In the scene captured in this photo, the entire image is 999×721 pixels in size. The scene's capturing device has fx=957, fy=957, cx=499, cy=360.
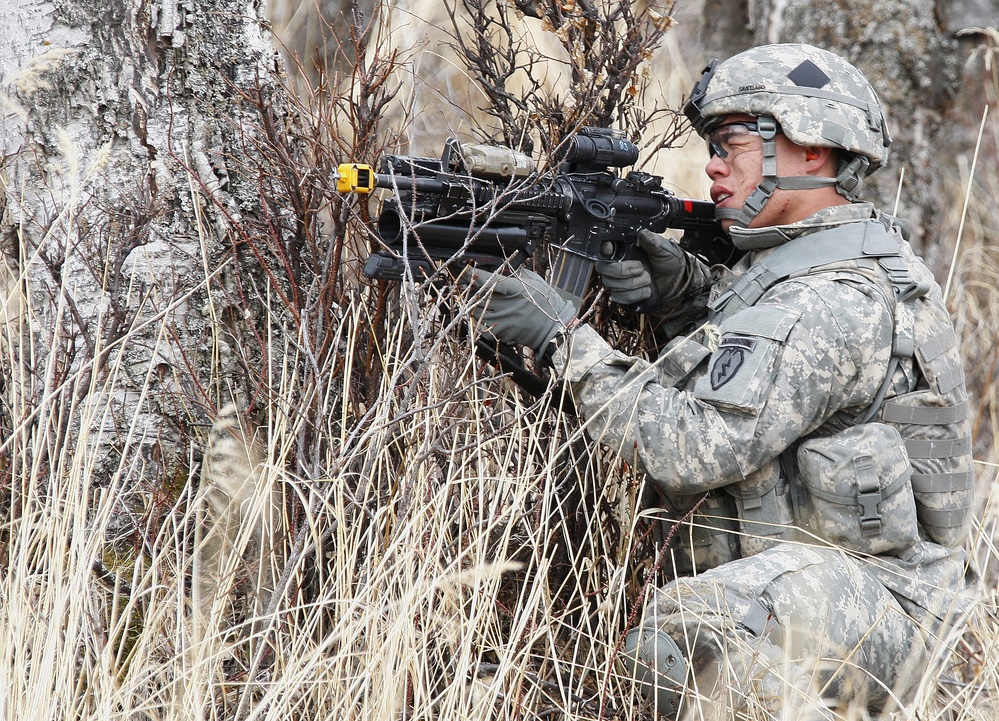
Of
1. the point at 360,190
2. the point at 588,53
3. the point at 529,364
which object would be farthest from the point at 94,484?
the point at 588,53

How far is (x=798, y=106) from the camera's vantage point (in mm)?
2971

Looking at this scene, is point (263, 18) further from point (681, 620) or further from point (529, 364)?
point (681, 620)

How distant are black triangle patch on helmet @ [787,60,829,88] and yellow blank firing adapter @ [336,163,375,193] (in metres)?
1.46

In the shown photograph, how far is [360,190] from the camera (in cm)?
239

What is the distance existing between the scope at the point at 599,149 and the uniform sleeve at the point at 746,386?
51 cm

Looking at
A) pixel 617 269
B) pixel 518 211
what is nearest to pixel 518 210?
pixel 518 211

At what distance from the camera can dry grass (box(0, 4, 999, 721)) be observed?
2193 millimetres

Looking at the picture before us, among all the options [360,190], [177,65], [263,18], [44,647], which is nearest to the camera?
[44,647]

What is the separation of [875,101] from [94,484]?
2.70m

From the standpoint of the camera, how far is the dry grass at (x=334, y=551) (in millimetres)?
2193

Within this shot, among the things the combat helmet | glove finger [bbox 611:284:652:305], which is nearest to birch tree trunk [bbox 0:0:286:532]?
glove finger [bbox 611:284:652:305]

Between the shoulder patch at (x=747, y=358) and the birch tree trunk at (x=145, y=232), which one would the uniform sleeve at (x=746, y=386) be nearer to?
the shoulder patch at (x=747, y=358)

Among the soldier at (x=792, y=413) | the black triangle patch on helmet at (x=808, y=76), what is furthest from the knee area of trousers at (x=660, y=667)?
the black triangle patch on helmet at (x=808, y=76)

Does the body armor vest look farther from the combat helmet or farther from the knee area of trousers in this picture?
the knee area of trousers
